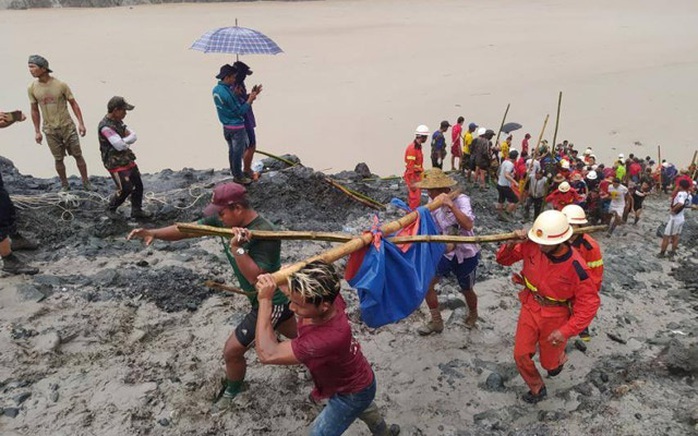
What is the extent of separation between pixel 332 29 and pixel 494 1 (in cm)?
2718

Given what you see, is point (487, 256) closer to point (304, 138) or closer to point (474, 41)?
point (304, 138)

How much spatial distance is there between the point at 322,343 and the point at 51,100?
6047 mm

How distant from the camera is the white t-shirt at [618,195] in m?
9.56

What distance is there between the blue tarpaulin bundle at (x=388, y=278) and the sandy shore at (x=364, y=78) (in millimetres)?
13071

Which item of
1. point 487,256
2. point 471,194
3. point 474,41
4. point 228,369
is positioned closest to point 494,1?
point 474,41

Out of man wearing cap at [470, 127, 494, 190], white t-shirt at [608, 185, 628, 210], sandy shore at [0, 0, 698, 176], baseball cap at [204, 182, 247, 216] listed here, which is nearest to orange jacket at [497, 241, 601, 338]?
baseball cap at [204, 182, 247, 216]

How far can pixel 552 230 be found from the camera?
3947mm

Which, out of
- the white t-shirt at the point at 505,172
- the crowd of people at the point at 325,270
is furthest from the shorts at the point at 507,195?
the crowd of people at the point at 325,270

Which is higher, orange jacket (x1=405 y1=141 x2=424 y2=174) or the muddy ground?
orange jacket (x1=405 y1=141 x2=424 y2=174)

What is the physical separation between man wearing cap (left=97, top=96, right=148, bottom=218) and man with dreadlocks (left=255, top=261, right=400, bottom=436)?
4.18m

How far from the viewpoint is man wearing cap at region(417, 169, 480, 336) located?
4.84 m

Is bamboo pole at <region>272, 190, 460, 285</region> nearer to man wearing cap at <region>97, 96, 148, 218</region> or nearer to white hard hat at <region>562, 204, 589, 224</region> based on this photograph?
white hard hat at <region>562, 204, 589, 224</region>

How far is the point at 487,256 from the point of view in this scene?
7.32 metres

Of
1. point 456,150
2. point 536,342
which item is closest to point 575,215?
point 536,342
